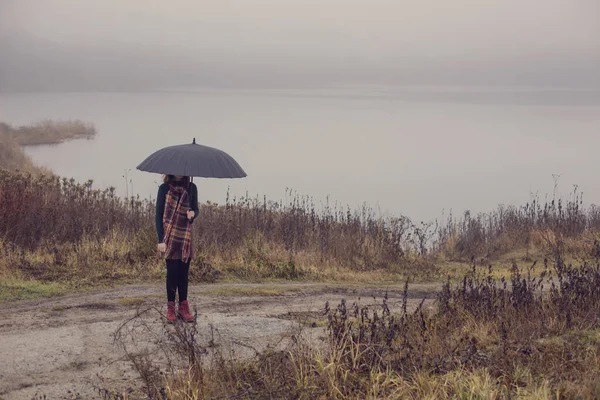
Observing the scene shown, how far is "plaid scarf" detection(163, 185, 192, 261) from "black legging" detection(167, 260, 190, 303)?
0.19 m

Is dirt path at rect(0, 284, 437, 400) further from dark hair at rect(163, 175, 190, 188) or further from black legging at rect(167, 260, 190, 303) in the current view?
dark hair at rect(163, 175, 190, 188)

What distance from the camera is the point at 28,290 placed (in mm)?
11680

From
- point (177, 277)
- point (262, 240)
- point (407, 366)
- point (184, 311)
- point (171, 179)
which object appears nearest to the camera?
point (407, 366)

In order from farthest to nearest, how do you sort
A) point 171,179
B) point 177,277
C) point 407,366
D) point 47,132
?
point 47,132
point 177,277
point 171,179
point 407,366

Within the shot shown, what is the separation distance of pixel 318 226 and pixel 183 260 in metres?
8.54

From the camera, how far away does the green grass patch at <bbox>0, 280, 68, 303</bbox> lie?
11.4m

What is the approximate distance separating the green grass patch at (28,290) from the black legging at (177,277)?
3.45 metres

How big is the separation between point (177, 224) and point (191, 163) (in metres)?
0.85

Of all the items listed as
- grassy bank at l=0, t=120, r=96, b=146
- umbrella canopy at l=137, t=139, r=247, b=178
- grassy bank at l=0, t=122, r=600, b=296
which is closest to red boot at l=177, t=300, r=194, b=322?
umbrella canopy at l=137, t=139, r=247, b=178

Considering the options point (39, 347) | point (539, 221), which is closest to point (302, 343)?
point (39, 347)

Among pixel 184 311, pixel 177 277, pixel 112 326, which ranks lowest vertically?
pixel 112 326

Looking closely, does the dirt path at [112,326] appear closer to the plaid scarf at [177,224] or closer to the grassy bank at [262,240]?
the plaid scarf at [177,224]

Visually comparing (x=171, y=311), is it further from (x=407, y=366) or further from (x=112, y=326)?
(x=407, y=366)

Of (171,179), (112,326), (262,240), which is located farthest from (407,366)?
(262,240)
